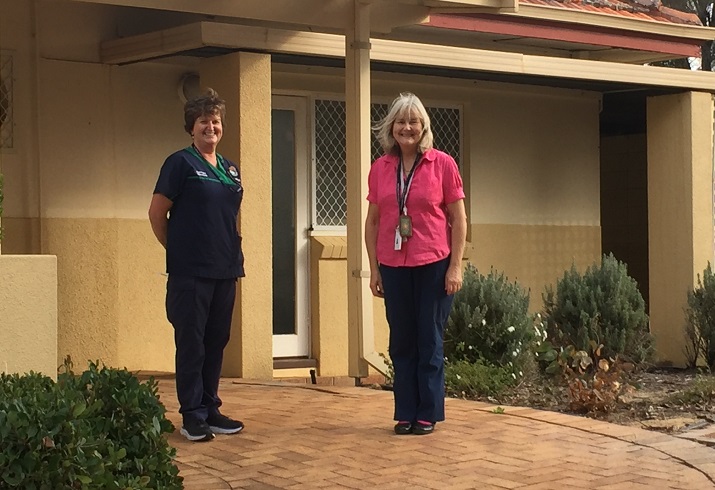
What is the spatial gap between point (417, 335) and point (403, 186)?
2.72ft

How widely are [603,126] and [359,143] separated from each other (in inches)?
273

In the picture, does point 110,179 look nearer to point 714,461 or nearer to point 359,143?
→ point 359,143

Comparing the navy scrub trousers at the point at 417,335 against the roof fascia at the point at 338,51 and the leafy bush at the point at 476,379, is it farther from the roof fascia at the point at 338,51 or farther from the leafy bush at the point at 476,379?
the roof fascia at the point at 338,51

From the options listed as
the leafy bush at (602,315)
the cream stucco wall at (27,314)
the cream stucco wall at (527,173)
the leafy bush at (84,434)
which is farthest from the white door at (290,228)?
the leafy bush at (84,434)

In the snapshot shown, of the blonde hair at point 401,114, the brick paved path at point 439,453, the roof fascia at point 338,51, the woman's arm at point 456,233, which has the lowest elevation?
the brick paved path at point 439,453

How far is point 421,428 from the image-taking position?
7.46m

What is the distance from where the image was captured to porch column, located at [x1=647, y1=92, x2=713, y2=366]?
1288cm

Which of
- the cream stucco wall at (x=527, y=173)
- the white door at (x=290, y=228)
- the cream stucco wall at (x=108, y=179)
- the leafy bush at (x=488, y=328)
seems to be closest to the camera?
the leafy bush at (x=488, y=328)

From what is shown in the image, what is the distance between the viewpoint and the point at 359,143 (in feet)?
32.4

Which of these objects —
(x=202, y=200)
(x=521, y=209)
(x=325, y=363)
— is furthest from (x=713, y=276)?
(x=202, y=200)

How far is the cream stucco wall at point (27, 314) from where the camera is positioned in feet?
20.0

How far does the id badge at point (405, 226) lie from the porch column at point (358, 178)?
7.99ft

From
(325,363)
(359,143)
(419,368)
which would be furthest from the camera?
(325,363)

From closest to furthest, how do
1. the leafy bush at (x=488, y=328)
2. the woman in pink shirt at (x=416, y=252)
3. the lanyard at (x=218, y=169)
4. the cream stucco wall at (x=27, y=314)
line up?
1. the cream stucco wall at (x=27, y=314)
2. the lanyard at (x=218, y=169)
3. the woman in pink shirt at (x=416, y=252)
4. the leafy bush at (x=488, y=328)
